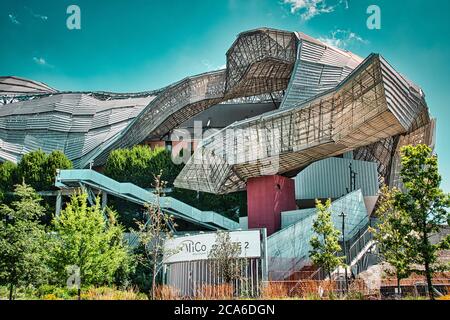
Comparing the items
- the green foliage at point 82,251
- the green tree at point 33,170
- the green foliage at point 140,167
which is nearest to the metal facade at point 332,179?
the green foliage at point 140,167

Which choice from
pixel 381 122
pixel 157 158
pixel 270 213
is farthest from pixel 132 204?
pixel 381 122

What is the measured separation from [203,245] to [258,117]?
10169 mm

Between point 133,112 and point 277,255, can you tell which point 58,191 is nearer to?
point 133,112

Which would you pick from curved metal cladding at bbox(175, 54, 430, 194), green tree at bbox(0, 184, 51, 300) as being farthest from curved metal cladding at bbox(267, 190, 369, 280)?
green tree at bbox(0, 184, 51, 300)

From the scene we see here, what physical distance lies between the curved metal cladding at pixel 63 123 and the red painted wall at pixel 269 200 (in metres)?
34.9

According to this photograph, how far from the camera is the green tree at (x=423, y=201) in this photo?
18.3m

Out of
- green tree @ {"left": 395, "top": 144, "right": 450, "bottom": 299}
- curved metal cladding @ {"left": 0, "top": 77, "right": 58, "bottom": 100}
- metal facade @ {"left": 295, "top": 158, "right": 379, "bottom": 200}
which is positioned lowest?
green tree @ {"left": 395, "top": 144, "right": 450, "bottom": 299}

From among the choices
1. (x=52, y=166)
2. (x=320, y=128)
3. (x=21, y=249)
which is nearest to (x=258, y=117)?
(x=320, y=128)

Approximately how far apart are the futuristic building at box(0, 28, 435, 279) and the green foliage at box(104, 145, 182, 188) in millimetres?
5827

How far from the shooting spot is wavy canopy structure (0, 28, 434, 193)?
2923 centimetres

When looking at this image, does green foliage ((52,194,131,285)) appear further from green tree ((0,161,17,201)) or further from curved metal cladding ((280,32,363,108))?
green tree ((0,161,17,201))

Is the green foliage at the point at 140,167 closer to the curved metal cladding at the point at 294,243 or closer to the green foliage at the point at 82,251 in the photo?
the curved metal cladding at the point at 294,243

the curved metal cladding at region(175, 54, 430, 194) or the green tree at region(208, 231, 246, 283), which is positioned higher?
the curved metal cladding at region(175, 54, 430, 194)

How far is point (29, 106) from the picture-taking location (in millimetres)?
74625
